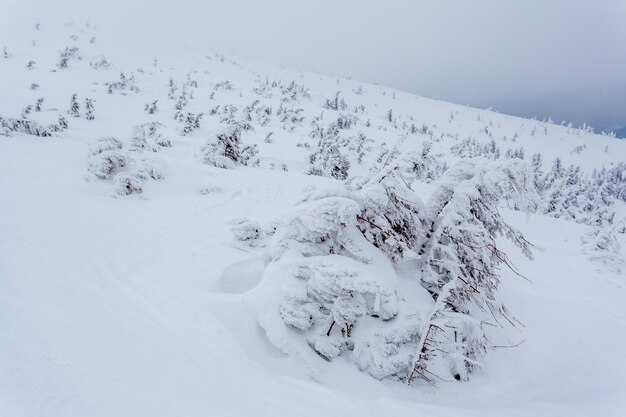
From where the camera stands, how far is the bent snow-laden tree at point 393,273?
12.6 ft

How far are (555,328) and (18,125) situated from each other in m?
15.9

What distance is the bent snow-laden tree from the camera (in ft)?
12.6

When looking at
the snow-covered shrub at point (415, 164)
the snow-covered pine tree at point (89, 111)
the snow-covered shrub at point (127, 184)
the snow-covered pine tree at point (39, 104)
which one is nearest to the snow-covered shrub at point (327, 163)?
A: the snow-covered shrub at point (127, 184)

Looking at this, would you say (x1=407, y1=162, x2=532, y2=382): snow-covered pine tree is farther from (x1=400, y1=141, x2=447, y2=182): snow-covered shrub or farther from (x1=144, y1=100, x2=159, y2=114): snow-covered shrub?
(x1=144, y1=100, x2=159, y2=114): snow-covered shrub

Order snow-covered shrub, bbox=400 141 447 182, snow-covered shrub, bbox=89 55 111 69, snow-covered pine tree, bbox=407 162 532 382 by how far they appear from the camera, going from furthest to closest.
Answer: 1. snow-covered shrub, bbox=89 55 111 69
2. snow-covered shrub, bbox=400 141 447 182
3. snow-covered pine tree, bbox=407 162 532 382

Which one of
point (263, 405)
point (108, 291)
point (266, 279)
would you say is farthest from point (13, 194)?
point (263, 405)

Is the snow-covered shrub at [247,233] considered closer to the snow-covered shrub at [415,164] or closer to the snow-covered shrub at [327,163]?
the snow-covered shrub at [415,164]

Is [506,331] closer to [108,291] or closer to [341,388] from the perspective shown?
[341,388]

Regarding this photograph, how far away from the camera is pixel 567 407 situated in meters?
3.56

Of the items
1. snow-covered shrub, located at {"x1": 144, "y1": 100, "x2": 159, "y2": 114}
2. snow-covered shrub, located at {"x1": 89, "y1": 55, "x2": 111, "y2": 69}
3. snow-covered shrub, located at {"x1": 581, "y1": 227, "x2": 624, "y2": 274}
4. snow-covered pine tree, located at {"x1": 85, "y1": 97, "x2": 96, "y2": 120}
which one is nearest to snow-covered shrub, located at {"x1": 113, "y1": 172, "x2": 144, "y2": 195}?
snow-covered pine tree, located at {"x1": 85, "y1": 97, "x2": 96, "y2": 120}

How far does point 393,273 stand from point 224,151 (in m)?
11.0

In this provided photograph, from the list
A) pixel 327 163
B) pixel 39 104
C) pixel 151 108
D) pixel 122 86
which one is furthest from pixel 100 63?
pixel 327 163

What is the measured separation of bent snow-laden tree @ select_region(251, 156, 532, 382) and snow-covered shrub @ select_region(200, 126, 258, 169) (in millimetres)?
8512

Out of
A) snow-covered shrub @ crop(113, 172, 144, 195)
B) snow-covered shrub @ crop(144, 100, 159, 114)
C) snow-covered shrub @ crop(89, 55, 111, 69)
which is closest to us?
snow-covered shrub @ crop(113, 172, 144, 195)
